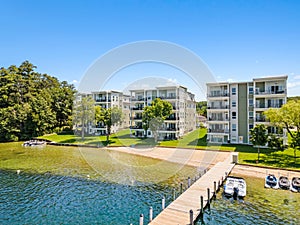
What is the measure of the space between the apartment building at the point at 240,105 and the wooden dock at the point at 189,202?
1609cm

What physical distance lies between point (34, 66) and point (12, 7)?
149 ft

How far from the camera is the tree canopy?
162 ft

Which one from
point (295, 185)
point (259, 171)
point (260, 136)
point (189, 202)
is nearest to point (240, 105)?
point (260, 136)

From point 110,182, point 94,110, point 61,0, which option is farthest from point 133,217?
point 94,110

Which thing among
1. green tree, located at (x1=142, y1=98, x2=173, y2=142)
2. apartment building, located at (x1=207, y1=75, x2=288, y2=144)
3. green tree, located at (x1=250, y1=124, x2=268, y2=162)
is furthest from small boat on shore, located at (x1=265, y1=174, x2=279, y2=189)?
green tree, located at (x1=142, y1=98, x2=173, y2=142)

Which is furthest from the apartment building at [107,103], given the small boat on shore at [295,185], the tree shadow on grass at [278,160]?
the small boat on shore at [295,185]

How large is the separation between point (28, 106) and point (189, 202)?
48.7 m

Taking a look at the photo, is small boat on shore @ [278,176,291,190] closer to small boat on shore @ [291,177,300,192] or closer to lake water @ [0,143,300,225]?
small boat on shore @ [291,177,300,192]

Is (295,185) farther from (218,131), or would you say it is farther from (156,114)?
(156,114)

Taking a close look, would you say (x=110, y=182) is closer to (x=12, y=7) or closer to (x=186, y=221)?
(x=186, y=221)

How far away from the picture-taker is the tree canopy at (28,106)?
4931 centimetres

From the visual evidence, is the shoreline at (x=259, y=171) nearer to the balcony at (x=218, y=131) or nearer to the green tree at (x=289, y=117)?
the green tree at (x=289, y=117)

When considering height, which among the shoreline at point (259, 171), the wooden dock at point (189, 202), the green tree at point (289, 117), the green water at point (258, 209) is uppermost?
the green tree at point (289, 117)

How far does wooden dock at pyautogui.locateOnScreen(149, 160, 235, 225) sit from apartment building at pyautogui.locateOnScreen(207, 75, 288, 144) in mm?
16091
